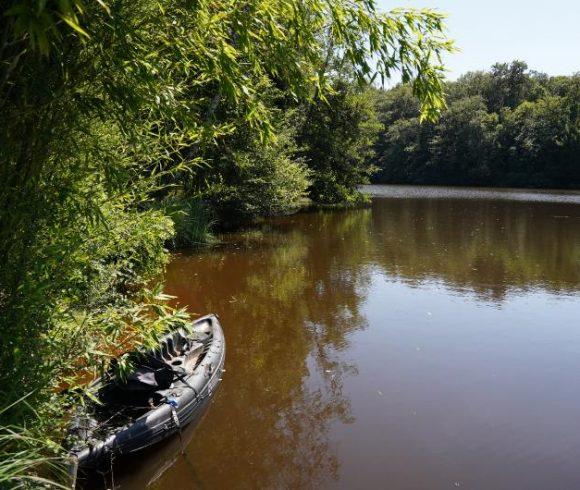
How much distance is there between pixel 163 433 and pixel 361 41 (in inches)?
147

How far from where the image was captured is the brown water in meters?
4.71

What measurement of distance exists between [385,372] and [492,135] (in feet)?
171

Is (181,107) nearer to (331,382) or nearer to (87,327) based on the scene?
(87,327)

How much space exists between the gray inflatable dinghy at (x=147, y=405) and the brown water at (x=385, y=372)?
1.00ft

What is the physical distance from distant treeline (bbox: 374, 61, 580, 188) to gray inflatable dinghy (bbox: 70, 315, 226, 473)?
→ 50906 millimetres

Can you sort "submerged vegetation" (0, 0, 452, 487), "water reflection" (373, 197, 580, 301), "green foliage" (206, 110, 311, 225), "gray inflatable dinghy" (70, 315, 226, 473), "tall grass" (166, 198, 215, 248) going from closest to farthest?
"submerged vegetation" (0, 0, 452, 487) → "gray inflatable dinghy" (70, 315, 226, 473) → "water reflection" (373, 197, 580, 301) → "tall grass" (166, 198, 215, 248) → "green foliage" (206, 110, 311, 225)

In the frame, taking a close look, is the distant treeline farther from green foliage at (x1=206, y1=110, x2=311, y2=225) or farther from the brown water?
green foliage at (x1=206, y1=110, x2=311, y2=225)

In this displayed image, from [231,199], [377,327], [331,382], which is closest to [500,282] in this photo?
[377,327]

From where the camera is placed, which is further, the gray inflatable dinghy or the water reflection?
the water reflection

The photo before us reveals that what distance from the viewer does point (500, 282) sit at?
11562 mm

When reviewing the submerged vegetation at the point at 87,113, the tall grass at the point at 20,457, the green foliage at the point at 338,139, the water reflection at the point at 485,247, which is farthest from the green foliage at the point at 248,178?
the tall grass at the point at 20,457

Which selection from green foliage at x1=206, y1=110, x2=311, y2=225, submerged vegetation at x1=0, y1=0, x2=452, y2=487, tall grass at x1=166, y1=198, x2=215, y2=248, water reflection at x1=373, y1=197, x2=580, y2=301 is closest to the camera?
submerged vegetation at x1=0, y1=0, x2=452, y2=487

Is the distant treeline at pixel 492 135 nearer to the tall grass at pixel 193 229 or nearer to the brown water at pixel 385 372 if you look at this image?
the brown water at pixel 385 372

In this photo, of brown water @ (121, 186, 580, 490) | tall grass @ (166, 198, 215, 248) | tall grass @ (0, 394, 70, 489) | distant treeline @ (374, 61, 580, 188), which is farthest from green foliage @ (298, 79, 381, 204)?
distant treeline @ (374, 61, 580, 188)
